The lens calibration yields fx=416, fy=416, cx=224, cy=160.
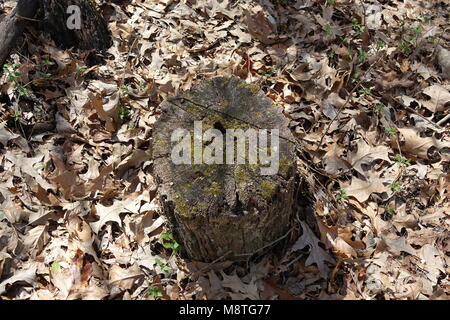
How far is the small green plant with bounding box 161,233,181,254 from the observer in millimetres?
2959

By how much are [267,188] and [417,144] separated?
5.85 feet

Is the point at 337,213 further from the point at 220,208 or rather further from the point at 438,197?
the point at 220,208

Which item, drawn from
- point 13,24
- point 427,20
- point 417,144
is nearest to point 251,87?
point 417,144

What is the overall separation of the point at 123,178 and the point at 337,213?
67.6 inches

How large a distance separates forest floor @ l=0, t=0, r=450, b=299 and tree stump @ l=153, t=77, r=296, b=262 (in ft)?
1.04

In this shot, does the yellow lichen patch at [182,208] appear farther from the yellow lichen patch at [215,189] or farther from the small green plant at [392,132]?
the small green plant at [392,132]

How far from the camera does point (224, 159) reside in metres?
2.61

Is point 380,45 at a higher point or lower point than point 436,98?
higher

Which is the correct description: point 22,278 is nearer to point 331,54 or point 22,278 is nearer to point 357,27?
point 331,54

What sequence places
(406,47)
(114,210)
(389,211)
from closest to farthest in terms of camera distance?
(114,210)
(389,211)
(406,47)

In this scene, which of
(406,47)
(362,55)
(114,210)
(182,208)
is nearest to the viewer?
(182,208)

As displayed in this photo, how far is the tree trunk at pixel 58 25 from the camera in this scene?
3775 mm

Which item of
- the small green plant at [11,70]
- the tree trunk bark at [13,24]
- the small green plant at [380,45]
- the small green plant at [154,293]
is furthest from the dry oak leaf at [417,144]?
the tree trunk bark at [13,24]

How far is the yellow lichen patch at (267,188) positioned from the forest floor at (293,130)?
0.70 m
